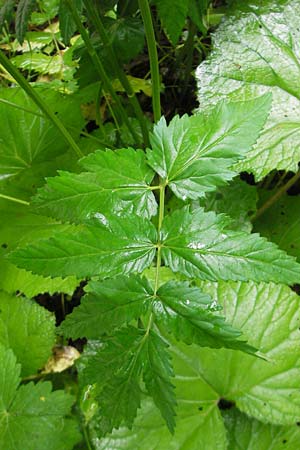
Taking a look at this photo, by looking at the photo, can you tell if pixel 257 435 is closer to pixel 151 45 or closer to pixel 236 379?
pixel 236 379

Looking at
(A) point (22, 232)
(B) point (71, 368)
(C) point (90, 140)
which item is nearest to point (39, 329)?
(B) point (71, 368)

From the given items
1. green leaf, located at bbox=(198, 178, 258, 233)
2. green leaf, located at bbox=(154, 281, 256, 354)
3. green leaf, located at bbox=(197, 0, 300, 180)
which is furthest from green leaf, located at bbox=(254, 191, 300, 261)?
green leaf, located at bbox=(154, 281, 256, 354)

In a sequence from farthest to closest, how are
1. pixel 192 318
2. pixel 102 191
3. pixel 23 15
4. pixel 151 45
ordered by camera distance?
pixel 23 15 → pixel 151 45 → pixel 102 191 → pixel 192 318

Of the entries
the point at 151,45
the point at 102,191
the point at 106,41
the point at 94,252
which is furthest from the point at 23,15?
the point at 94,252

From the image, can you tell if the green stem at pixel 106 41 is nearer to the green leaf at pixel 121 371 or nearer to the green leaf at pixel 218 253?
the green leaf at pixel 218 253

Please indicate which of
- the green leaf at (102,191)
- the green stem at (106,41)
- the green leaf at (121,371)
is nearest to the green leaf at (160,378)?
the green leaf at (121,371)

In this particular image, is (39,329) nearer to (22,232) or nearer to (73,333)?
(22,232)
